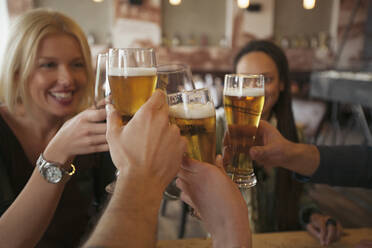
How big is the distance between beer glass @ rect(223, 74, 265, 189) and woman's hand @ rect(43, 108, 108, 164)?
40cm

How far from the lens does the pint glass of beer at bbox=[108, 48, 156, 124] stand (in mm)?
763

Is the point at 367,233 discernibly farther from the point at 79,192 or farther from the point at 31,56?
the point at 31,56

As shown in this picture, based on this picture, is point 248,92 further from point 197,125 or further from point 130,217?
point 130,217

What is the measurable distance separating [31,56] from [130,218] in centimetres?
100

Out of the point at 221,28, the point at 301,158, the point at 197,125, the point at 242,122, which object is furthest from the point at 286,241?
→ the point at 221,28

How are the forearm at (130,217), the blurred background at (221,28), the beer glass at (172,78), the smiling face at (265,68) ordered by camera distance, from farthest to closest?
the blurred background at (221,28) < the smiling face at (265,68) < the beer glass at (172,78) < the forearm at (130,217)

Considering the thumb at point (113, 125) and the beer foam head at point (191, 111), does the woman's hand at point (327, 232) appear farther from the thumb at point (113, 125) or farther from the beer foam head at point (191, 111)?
the thumb at point (113, 125)

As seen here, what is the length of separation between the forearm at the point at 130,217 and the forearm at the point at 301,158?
670 mm

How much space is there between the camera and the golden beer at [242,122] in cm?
85

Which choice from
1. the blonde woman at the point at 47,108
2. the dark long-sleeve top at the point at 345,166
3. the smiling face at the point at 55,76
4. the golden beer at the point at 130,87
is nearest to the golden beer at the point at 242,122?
the golden beer at the point at 130,87

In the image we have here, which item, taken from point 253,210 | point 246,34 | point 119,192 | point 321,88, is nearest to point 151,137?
point 119,192

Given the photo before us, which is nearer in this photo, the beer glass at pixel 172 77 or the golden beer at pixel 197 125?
the golden beer at pixel 197 125

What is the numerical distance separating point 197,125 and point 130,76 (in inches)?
8.8

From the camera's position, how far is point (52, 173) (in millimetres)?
919
